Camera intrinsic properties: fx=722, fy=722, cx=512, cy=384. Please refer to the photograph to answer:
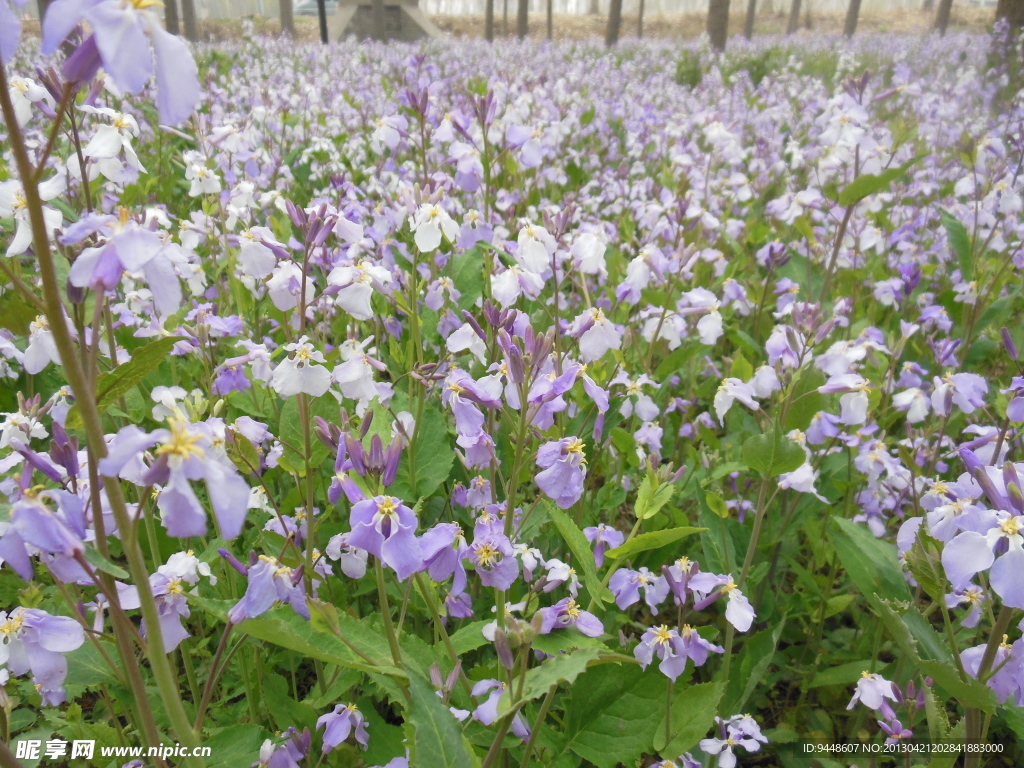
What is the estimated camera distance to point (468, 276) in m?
2.39

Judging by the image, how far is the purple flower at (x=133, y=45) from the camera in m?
0.74

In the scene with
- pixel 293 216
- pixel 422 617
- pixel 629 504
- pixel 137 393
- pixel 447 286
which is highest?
pixel 293 216

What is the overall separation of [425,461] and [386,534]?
75 centimetres

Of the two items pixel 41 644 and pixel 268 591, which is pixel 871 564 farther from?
pixel 41 644

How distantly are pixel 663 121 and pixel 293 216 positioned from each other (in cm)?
642

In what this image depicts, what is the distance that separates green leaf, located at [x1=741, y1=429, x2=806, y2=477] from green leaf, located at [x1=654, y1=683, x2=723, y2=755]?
1.75 ft

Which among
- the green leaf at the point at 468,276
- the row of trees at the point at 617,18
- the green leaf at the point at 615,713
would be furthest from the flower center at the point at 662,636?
the row of trees at the point at 617,18

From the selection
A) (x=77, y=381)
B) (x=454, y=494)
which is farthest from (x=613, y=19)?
(x=77, y=381)

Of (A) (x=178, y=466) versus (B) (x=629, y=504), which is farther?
(B) (x=629, y=504)

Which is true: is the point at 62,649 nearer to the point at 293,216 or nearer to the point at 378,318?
the point at 293,216

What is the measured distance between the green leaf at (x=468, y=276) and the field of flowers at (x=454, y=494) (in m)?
0.05

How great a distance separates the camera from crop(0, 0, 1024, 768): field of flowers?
1.07 metres

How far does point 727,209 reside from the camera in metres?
4.73

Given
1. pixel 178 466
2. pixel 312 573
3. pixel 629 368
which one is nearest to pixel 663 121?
pixel 629 368
